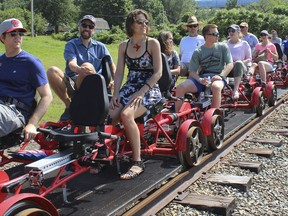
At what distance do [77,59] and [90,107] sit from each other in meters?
1.97

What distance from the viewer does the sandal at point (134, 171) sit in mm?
4711

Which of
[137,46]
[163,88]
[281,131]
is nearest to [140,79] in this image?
[137,46]

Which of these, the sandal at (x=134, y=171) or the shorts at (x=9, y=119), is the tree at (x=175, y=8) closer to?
the sandal at (x=134, y=171)

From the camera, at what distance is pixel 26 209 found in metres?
3.08

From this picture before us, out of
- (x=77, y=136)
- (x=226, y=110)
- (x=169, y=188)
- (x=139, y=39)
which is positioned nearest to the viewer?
(x=77, y=136)

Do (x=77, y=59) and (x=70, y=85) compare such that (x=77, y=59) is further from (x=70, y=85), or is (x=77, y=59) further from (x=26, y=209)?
(x=26, y=209)

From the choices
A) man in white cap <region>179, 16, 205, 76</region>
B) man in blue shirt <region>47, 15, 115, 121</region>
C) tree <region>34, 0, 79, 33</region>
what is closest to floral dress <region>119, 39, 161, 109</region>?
man in blue shirt <region>47, 15, 115, 121</region>

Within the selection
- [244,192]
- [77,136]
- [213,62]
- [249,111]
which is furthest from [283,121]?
[77,136]

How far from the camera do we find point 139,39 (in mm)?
5121

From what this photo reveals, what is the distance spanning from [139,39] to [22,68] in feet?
4.51

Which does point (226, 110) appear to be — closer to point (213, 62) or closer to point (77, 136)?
point (213, 62)

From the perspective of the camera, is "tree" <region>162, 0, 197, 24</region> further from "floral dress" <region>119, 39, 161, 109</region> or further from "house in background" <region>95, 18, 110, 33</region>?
"floral dress" <region>119, 39, 161, 109</region>

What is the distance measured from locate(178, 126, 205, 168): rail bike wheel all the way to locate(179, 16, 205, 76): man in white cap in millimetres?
3434

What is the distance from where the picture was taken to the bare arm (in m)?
3.84
